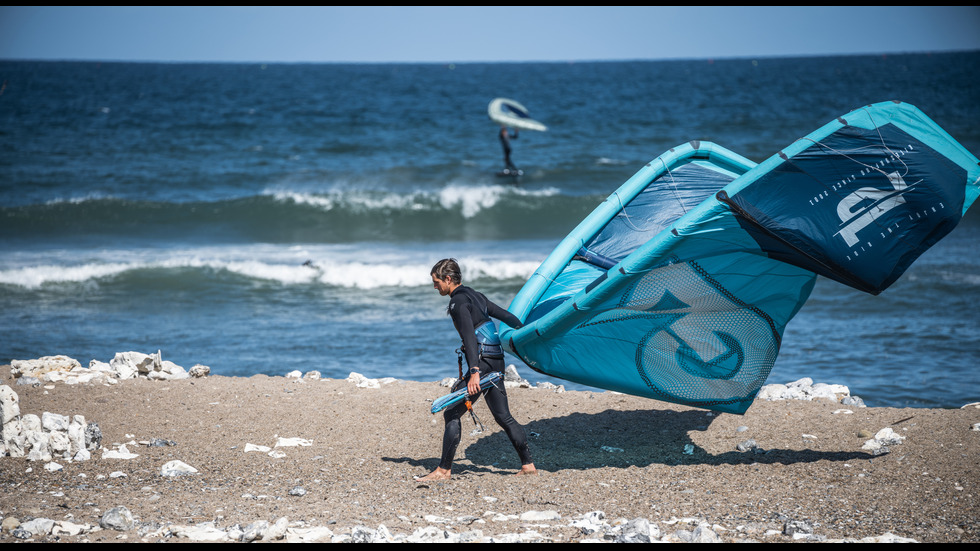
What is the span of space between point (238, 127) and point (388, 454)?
3004 centimetres

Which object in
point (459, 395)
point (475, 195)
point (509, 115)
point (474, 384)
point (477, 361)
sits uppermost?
point (509, 115)

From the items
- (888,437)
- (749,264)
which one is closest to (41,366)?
(749,264)

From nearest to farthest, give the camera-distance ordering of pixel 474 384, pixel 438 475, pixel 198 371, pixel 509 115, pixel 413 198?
pixel 474 384 → pixel 438 475 → pixel 198 371 → pixel 413 198 → pixel 509 115

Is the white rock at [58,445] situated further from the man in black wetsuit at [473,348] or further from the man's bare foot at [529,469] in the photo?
the man's bare foot at [529,469]

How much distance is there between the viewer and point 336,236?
18469mm

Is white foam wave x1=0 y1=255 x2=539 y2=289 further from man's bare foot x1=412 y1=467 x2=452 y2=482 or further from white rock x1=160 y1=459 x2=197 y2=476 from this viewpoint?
man's bare foot x1=412 y1=467 x2=452 y2=482

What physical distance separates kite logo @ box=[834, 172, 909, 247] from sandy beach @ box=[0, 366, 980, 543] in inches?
66.0

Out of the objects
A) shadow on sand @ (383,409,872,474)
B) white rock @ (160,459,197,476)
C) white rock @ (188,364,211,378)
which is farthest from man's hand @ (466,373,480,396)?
white rock @ (188,364,211,378)

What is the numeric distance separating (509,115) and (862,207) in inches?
683

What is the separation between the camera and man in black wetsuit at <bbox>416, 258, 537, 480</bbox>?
16.7 ft

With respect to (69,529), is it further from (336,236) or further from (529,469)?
(336,236)

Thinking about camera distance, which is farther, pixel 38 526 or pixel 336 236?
pixel 336 236

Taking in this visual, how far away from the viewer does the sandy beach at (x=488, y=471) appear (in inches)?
170

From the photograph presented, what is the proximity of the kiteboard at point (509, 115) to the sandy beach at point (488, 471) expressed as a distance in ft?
46.9
